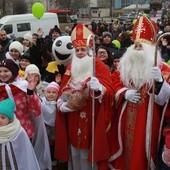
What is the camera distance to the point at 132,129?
14.1 ft

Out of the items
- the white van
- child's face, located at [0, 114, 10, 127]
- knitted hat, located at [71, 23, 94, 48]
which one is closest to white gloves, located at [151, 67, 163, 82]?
knitted hat, located at [71, 23, 94, 48]

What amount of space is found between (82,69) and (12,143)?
1188 millimetres

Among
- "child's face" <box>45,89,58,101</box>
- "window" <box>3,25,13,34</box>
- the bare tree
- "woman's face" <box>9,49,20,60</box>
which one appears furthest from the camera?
the bare tree

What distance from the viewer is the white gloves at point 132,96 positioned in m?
4.13

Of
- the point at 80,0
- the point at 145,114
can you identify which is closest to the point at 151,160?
the point at 145,114

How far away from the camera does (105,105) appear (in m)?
4.41

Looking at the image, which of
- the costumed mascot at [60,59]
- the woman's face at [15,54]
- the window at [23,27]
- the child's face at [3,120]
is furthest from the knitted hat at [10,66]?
the window at [23,27]

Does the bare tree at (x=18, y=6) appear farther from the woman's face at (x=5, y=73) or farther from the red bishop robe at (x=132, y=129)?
the red bishop robe at (x=132, y=129)

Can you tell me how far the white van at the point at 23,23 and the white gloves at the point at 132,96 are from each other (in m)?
15.4

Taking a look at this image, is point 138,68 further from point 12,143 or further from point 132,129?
point 12,143

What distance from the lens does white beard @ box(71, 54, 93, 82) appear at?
4488 mm

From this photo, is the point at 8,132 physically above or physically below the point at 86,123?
above

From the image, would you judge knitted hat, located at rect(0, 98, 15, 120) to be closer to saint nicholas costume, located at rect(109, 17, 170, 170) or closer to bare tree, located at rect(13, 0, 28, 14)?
saint nicholas costume, located at rect(109, 17, 170, 170)

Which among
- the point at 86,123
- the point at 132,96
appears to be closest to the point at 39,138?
the point at 86,123
